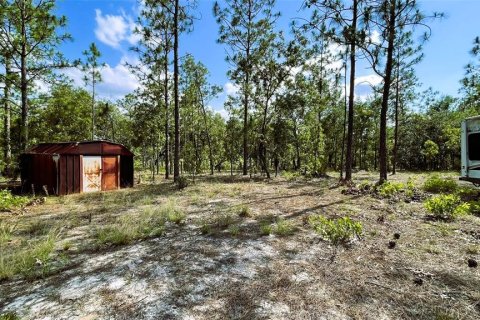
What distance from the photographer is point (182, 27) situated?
13.0 meters

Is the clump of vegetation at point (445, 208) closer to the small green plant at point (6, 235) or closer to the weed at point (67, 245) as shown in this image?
the weed at point (67, 245)

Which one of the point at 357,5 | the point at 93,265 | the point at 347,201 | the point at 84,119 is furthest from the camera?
the point at 84,119

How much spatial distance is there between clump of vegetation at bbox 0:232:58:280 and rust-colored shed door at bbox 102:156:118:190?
8.80m

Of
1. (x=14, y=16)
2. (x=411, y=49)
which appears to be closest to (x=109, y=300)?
(x=411, y=49)

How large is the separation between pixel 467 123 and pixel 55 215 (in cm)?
1296

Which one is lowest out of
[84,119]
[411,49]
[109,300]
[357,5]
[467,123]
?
[109,300]

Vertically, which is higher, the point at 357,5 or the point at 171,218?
the point at 357,5

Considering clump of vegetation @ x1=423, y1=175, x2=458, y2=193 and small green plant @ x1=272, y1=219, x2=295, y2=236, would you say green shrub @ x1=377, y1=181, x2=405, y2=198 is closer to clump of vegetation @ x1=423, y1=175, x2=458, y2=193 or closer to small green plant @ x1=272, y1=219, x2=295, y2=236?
clump of vegetation @ x1=423, y1=175, x2=458, y2=193

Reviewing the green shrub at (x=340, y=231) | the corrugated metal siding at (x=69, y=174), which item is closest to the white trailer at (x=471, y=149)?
the green shrub at (x=340, y=231)

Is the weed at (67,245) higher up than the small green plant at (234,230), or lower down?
lower down

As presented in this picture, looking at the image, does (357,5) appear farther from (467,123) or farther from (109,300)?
(109,300)

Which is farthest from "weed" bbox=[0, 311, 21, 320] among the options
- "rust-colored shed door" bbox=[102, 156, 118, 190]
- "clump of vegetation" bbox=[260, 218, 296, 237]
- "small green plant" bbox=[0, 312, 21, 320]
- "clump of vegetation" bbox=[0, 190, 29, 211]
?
"rust-colored shed door" bbox=[102, 156, 118, 190]

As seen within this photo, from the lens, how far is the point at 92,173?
40.1 ft

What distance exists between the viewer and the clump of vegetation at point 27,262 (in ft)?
11.7
